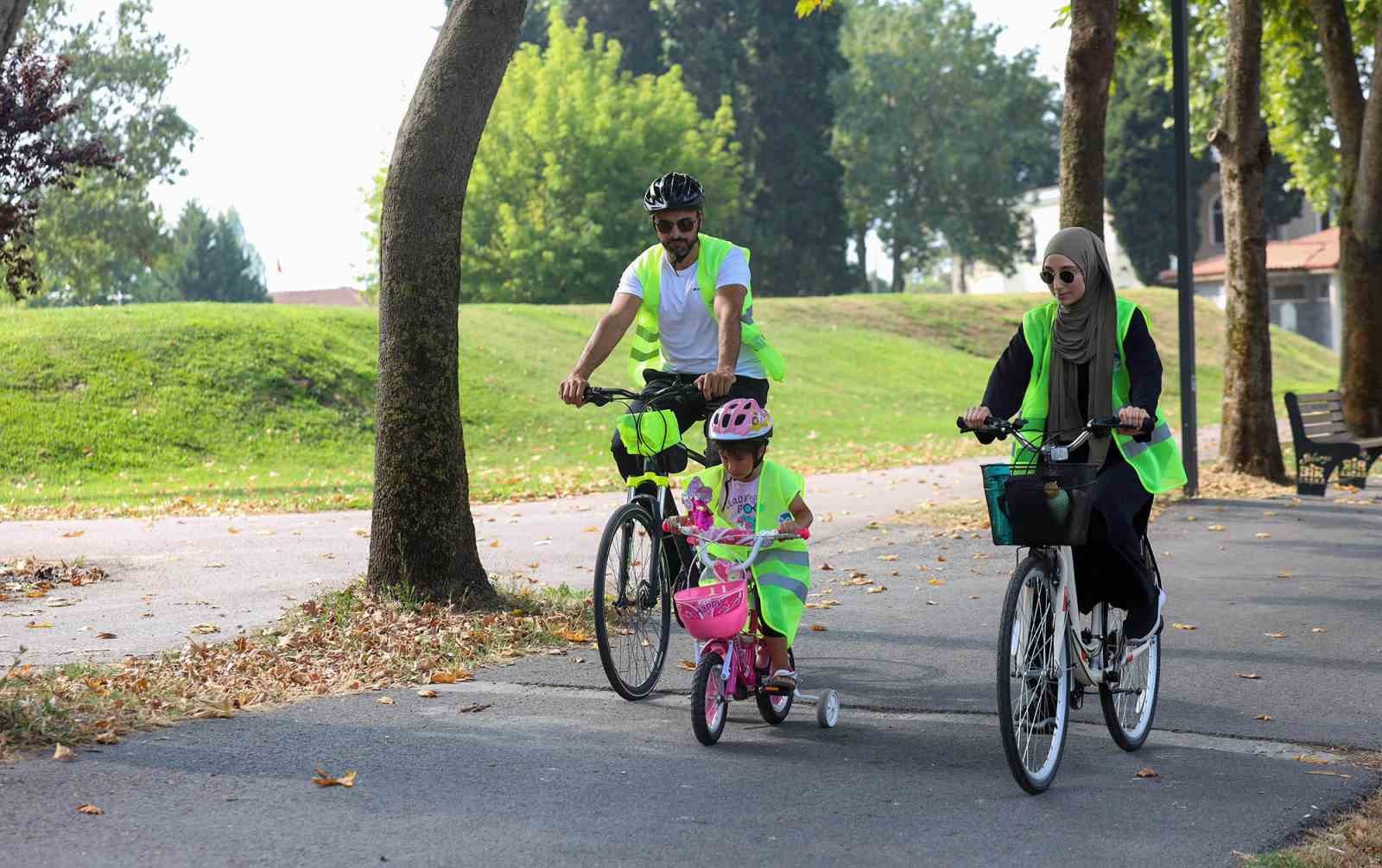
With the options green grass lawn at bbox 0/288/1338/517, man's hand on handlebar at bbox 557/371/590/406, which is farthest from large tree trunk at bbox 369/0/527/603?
green grass lawn at bbox 0/288/1338/517

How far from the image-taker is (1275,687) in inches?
281

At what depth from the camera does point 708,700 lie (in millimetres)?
5883

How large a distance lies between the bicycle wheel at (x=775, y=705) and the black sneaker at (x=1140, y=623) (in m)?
1.25

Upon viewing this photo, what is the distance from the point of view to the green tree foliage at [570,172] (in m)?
53.1

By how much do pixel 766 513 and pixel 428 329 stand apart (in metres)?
3.00

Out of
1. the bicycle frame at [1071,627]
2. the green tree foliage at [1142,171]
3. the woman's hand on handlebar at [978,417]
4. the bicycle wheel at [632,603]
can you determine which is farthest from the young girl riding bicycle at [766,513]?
the green tree foliage at [1142,171]

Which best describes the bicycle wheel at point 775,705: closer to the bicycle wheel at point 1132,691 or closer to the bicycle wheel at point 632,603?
the bicycle wheel at point 632,603

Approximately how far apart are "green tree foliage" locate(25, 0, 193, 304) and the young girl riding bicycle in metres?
50.5

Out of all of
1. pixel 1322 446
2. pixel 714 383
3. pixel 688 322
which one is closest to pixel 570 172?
pixel 1322 446

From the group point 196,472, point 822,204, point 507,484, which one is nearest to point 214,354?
point 196,472

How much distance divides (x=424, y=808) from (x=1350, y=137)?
57.6 ft

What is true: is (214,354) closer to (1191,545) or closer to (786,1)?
(1191,545)

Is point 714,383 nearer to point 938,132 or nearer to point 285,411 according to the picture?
point 285,411

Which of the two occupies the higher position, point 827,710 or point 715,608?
point 715,608
